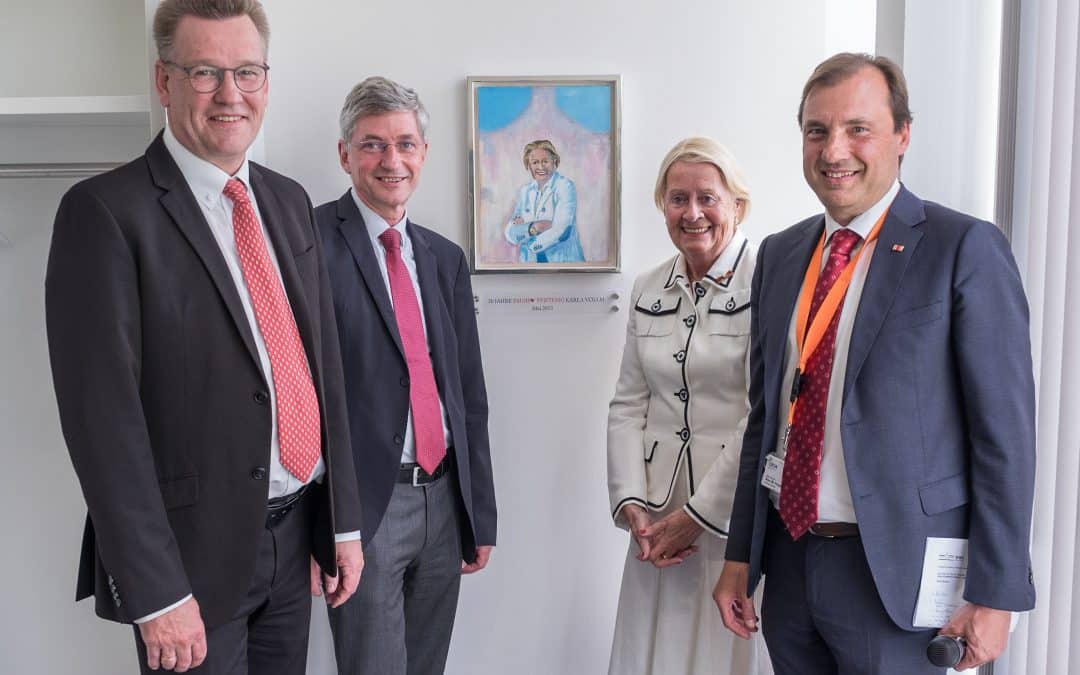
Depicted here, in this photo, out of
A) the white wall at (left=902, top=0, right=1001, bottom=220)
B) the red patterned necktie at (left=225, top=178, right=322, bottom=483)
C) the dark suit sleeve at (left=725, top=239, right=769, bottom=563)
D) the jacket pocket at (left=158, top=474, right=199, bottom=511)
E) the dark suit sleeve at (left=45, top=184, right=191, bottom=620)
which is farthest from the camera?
the white wall at (left=902, top=0, right=1001, bottom=220)

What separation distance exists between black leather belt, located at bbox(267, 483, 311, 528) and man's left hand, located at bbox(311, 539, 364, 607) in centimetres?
15

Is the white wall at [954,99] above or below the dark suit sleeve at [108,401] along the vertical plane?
above

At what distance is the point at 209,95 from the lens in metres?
1.50

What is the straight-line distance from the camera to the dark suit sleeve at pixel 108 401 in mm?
1331

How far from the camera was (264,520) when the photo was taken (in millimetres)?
1500

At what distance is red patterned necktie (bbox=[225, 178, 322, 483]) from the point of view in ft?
5.05

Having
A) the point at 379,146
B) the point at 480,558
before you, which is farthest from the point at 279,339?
the point at 480,558

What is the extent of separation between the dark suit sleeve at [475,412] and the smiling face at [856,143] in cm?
108

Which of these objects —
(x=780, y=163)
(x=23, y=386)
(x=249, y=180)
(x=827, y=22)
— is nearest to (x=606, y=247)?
(x=780, y=163)

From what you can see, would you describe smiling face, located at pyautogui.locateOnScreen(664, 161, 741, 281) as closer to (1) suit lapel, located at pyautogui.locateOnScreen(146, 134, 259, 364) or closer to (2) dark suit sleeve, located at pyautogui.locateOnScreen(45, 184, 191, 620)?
(1) suit lapel, located at pyautogui.locateOnScreen(146, 134, 259, 364)

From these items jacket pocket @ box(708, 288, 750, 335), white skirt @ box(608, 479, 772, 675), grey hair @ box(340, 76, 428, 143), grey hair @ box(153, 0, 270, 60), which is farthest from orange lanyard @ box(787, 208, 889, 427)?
grey hair @ box(153, 0, 270, 60)

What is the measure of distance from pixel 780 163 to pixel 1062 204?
3.28 ft

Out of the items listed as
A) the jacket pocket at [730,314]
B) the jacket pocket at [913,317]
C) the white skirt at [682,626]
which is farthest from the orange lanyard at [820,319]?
the white skirt at [682,626]

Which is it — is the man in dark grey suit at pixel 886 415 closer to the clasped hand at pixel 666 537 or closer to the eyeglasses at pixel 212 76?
the clasped hand at pixel 666 537
